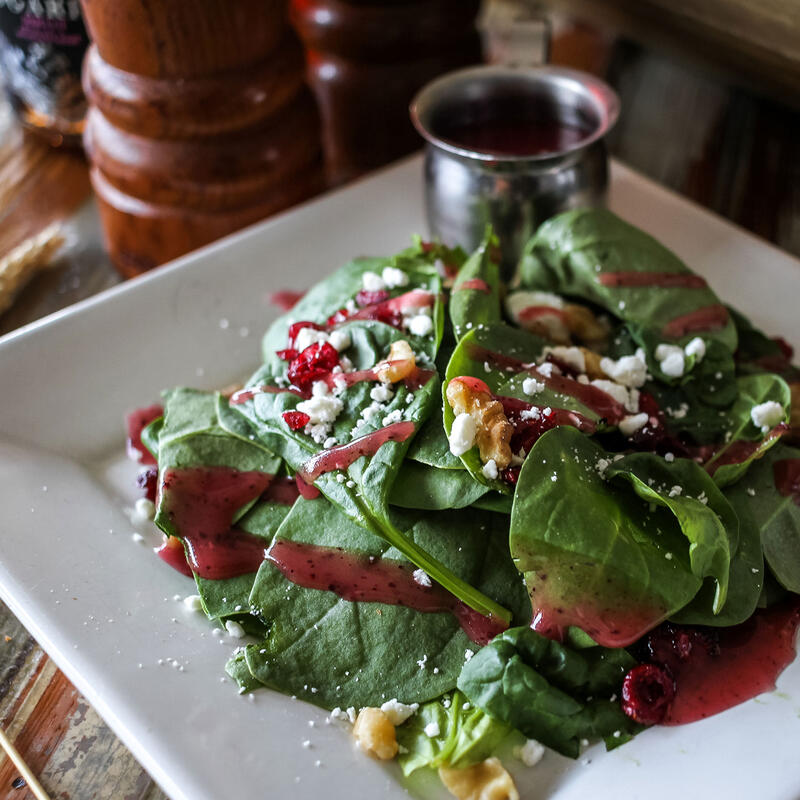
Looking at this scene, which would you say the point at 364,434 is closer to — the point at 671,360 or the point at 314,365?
the point at 314,365

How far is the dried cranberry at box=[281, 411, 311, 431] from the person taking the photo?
1.30 meters

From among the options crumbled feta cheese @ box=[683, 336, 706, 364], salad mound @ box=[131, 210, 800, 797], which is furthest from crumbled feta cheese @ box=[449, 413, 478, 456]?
crumbled feta cheese @ box=[683, 336, 706, 364]

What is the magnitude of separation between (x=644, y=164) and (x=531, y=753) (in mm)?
1773

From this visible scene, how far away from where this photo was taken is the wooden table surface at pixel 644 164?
6.81 feet

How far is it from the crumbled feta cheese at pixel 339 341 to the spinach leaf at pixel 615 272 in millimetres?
397

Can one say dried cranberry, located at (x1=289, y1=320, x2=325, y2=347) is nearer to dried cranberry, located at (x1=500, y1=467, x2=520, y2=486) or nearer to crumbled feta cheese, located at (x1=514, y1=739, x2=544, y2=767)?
dried cranberry, located at (x1=500, y1=467, x2=520, y2=486)

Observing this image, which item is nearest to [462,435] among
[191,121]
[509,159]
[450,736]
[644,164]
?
[450,736]

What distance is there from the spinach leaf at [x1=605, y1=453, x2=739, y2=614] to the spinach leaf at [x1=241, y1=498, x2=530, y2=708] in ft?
0.67

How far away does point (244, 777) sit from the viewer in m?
1.07

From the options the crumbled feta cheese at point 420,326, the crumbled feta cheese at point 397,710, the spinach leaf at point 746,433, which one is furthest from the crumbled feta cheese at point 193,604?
the spinach leaf at point 746,433

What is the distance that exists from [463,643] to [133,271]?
49.1 inches

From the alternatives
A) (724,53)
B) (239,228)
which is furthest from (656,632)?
(724,53)

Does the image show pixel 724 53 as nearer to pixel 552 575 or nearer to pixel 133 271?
pixel 133 271

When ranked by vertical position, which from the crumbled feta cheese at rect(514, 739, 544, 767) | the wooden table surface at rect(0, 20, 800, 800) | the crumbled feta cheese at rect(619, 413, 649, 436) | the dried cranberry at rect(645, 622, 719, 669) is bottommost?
the wooden table surface at rect(0, 20, 800, 800)
